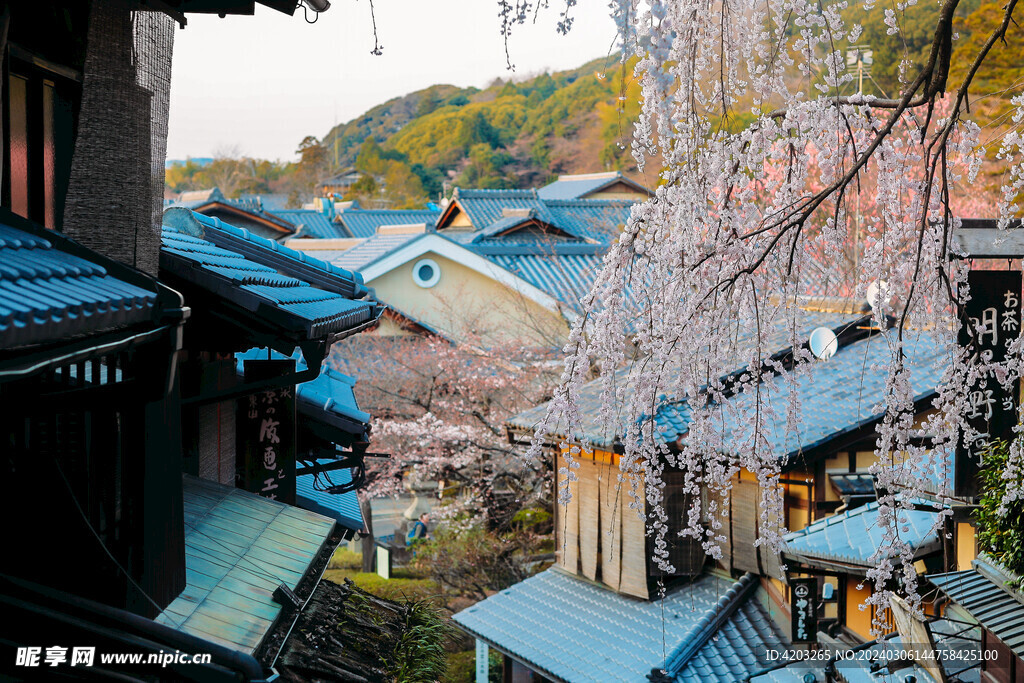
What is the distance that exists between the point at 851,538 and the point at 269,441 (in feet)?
19.1

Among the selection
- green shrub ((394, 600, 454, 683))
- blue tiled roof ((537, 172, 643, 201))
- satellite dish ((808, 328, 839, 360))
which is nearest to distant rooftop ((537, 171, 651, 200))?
blue tiled roof ((537, 172, 643, 201))

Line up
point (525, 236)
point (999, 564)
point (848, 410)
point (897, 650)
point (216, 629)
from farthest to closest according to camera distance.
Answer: point (525, 236) → point (848, 410) → point (897, 650) → point (999, 564) → point (216, 629)

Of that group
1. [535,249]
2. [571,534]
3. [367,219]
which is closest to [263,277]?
[571,534]

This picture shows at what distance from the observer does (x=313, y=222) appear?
4284cm

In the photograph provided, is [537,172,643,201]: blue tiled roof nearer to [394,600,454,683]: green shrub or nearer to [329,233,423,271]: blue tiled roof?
[329,233,423,271]: blue tiled roof

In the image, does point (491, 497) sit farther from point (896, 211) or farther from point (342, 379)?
point (896, 211)

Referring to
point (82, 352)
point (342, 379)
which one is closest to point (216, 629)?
point (82, 352)

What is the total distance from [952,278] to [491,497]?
13.3 m

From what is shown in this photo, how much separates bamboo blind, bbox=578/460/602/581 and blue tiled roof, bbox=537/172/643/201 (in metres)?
24.4

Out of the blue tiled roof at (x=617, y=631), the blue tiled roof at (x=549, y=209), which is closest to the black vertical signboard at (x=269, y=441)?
the blue tiled roof at (x=617, y=631)

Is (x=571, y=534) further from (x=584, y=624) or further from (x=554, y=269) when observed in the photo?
(x=554, y=269)

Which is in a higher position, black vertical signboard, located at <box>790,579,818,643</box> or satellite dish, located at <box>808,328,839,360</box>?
satellite dish, located at <box>808,328,839,360</box>

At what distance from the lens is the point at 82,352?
260 centimetres

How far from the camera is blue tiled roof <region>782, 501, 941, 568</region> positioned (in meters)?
8.09
